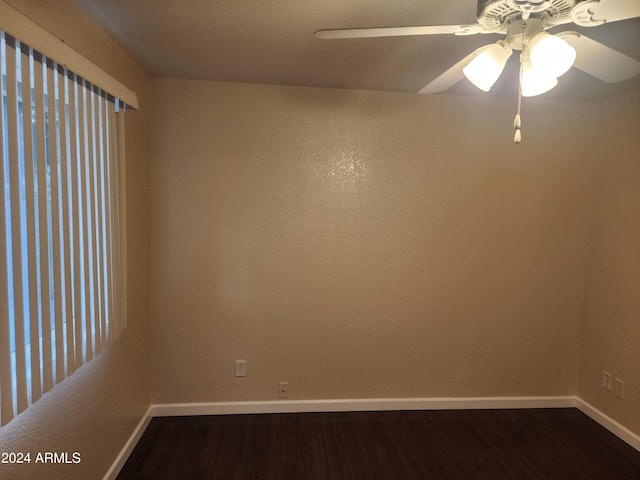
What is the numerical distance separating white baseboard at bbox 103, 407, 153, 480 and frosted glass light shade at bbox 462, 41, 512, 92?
254cm

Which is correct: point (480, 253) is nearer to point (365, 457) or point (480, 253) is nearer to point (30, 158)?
point (365, 457)

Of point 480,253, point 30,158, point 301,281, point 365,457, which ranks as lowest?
point 365,457

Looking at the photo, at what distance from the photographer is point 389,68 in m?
2.03

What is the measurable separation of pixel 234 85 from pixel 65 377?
192cm

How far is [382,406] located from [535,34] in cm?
242

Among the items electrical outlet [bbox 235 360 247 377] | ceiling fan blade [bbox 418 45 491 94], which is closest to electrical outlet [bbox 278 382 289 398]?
electrical outlet [bbox 235 360 247 377]

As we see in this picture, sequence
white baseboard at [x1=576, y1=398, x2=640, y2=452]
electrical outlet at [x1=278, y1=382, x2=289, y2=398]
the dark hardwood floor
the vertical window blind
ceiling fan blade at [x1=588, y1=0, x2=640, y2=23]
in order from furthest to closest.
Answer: electrical outlet at [x1=278, y1=382, x2=289, y2=398] → white baseboard at [x1=576, y1=398, x2=640, y2=452] → the dark hardwood floor → the vertical window blind → ceiling fan blade at [x1=588, y1=0, x2=640, y2=23]

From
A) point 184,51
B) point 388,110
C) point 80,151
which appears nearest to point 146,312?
point 80,151

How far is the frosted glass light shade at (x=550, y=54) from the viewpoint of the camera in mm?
999

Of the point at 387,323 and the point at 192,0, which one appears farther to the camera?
the point at 387,323

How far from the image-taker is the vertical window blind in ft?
3.51

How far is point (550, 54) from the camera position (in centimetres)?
101

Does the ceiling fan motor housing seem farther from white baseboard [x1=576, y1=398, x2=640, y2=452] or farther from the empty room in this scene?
white baseboard [x1=576, y1=398, x2=640, y2=452]

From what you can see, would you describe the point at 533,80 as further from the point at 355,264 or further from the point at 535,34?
the point at 355,264
